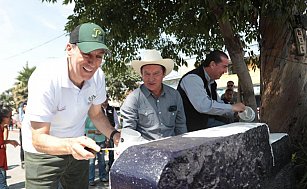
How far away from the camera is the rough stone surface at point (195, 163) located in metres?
1.48

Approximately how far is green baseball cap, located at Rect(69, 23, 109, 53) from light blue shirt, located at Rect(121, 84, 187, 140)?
2.42 feet

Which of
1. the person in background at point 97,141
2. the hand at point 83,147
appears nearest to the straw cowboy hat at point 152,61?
the hand at point 83,147

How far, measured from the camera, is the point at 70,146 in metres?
1.59

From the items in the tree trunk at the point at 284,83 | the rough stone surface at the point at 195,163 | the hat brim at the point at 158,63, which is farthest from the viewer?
the tree trunk at the point at 284,83

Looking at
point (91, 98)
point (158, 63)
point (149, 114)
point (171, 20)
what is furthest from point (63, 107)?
point (171, 20)

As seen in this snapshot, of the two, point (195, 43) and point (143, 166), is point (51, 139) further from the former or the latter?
point (195, 43)

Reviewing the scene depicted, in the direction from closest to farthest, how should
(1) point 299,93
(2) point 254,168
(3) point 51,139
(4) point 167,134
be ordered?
(3) point 51,139 < (2) point 254,168 < (4) point 167,134 < (1) point 299,93

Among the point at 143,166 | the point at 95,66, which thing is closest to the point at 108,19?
the point at 95,66

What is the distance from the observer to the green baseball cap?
186cm

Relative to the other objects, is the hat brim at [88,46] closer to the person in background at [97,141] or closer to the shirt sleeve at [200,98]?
the shirt sleeve at [200,98]

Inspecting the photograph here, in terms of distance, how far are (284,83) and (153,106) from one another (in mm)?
2225

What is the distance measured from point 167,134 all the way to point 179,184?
3.47 ft

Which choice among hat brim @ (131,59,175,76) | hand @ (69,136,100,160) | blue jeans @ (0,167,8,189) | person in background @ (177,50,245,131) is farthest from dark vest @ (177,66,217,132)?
blue jeans @ (0,167,8,189)

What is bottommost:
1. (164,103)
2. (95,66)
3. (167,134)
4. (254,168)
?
(254,168)
